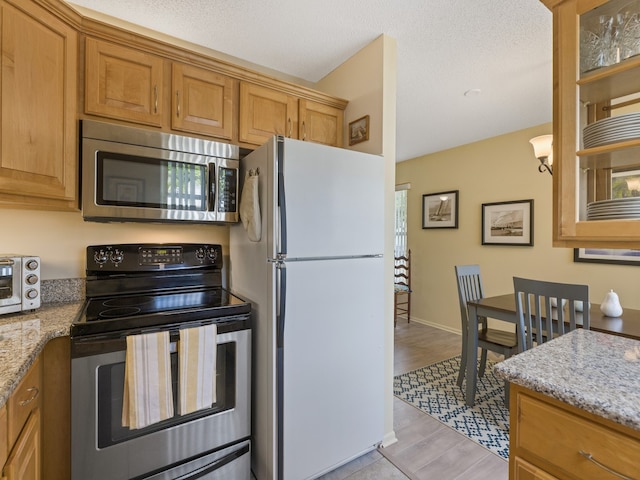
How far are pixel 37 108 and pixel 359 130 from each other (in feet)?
5.70

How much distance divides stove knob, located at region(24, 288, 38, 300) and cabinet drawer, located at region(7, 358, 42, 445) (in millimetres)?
379

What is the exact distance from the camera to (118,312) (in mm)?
1486

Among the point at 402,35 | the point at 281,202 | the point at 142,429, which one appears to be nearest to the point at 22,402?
the point at 142,429

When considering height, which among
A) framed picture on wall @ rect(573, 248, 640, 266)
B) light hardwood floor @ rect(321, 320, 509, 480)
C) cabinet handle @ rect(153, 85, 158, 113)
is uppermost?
cabinet handle @ rect(153, 85, 158, 113)

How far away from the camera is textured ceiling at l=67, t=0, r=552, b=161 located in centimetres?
176

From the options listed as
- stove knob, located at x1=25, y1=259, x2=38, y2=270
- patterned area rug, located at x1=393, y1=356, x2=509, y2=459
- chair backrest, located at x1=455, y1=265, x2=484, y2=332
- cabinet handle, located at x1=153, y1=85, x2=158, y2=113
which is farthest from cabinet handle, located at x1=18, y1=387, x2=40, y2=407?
chair backrest, located at x1=455, y1=265, x2=484, y2=332

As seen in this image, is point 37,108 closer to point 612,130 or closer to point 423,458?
point 612,130

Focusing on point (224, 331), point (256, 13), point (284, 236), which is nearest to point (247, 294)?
point (224, 331)

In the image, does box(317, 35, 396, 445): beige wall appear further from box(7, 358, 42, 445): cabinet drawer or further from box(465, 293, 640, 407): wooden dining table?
box(7, 358, 42, 445): cabinet drawer

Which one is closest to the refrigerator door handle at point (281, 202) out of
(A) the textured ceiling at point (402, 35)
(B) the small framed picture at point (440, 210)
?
(A) the textured ceiling at point (402, 35)

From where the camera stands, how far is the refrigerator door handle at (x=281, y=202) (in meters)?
1.53

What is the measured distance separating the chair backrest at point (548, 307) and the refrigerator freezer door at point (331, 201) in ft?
3.39

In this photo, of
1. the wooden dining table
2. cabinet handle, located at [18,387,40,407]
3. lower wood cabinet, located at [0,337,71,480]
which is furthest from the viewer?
the wooden dining table

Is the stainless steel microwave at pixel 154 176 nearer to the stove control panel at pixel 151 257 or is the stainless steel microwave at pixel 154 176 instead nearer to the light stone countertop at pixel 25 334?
the stove control panel at pixel 151 257
